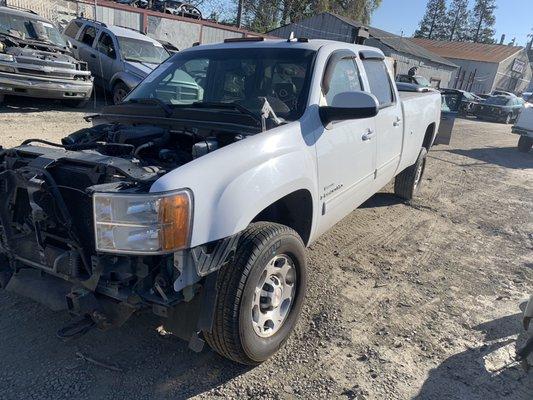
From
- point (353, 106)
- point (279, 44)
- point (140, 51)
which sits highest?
point (279, 44)

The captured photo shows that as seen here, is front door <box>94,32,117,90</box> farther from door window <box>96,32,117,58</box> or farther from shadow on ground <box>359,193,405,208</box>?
shadow on ground <box>359,193,405,208</box>

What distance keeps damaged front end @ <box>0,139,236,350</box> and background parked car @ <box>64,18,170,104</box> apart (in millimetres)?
8544

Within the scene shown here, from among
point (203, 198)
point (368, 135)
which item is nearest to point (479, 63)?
point (368, 135)

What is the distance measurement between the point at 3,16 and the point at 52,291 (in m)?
9.83

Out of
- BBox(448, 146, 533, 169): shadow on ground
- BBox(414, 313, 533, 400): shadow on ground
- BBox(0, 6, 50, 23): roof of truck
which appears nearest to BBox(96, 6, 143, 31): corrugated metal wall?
BBox(0, 6, 50, 23): roof of truck

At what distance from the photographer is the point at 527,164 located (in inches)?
469

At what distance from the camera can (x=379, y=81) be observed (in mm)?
4660

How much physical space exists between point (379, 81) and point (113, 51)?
8.83m

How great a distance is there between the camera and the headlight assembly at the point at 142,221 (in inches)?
83.0

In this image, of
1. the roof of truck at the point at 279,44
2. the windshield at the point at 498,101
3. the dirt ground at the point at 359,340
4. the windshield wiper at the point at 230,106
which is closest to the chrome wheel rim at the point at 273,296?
the dirt ground at the point at 359,340

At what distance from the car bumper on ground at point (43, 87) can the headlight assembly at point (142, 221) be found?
8167mm

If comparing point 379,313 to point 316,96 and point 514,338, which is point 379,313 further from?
point 316,96

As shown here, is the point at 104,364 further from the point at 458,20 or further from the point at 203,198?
the point at 458,20

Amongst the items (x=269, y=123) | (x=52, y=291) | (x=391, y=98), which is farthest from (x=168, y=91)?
(x=391, y=98)
